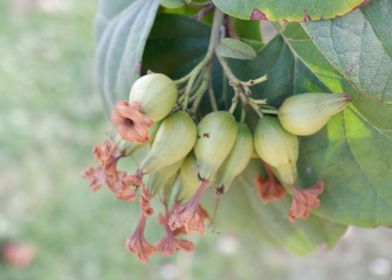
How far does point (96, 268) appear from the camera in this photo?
2.79 metres

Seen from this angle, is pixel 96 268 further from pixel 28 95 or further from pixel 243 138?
pixel 243 138

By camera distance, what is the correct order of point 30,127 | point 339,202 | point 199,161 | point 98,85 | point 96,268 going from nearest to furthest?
point 199,161 → point 339,202 → point 98,85 → point 96,268 → point 30,127

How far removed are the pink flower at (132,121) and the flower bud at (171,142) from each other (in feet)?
0.12

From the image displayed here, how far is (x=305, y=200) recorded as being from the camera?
858 millimetres

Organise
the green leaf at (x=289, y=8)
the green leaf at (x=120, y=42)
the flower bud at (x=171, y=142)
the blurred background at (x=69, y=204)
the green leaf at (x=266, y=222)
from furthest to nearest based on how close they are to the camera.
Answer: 1. the blurred background at (x=69, y=204)
2. the green leaf at (x=266, y=222)
3. the green leaf at (x=120, y=42)
4. the flower bud at (x=171, y=142)
5. the green leaf at (x=289, y=8)

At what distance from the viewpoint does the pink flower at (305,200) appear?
2.81 ft

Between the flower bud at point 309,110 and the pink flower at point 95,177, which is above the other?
the flower bud at point 309,110

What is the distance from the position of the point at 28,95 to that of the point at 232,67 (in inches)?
106

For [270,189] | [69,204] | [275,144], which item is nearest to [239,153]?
[275,144]

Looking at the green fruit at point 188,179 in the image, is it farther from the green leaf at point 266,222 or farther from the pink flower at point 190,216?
the green leaf at point 266,222

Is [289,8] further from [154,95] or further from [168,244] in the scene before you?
[168,244]

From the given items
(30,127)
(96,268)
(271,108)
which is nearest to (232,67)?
(271,108)

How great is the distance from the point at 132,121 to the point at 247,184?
14.6 inches

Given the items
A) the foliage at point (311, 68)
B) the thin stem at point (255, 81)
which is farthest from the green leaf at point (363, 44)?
the thin stem at point (255, 81)
